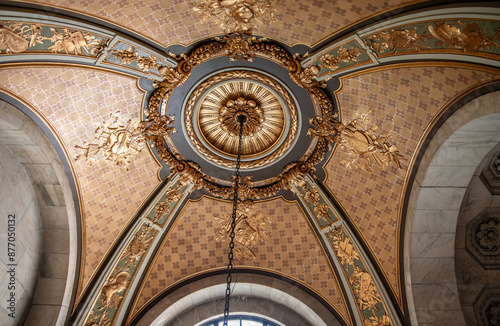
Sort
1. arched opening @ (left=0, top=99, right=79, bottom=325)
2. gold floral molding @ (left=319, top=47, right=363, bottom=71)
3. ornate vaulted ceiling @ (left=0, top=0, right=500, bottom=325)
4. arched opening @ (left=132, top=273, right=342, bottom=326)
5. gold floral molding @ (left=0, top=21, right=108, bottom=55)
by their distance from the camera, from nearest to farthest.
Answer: gold floral molding @ (left=0, top=21, right=108, bottom=55) → ornate vaulted ceiling @ (left=0, top=0, right=500, bottom=325) → gold floral molding @ (left=319, top=47, right=363, bottom=71) → arched opening @ (left=0, top=99, right=79, bottom=325) → arched opening @ (left=132, top=273, right=342, bottom=326)

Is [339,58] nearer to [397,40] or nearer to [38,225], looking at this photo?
[397,40]

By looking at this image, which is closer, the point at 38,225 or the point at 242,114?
the point at 38,225

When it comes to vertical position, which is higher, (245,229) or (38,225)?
(245,229)

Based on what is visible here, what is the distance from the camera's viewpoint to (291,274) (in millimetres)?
9203

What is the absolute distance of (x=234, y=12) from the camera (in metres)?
6.59

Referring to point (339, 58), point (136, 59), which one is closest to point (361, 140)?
point (339, 58)

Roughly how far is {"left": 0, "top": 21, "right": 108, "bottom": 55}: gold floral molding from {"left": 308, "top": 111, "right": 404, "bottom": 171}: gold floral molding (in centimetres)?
394

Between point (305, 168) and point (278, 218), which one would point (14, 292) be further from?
point (305, 168)

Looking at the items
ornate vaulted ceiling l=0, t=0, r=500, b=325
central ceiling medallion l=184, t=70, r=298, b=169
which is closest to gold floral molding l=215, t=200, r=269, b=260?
ornate vaulted ceiling l=0, t=0, r=500, b=325

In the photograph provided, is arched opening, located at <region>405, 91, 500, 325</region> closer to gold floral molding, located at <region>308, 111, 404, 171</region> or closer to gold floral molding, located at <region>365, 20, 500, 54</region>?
gold floral molding, located at <region>308, 111, 404, 171</region>

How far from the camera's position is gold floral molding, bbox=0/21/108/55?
604 centimetres

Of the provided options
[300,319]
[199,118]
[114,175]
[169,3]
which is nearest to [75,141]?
[114,175]

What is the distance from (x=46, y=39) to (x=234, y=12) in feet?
9.15

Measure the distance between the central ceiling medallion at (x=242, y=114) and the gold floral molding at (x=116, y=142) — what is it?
0.99 metres
